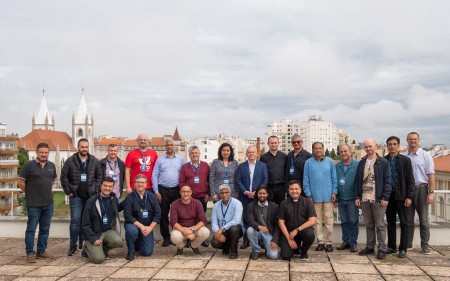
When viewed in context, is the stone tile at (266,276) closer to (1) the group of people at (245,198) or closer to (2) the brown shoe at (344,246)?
(1) the group of people at (245,198)

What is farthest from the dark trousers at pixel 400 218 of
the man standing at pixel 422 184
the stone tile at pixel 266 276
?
the stone tile at pixel 266 276

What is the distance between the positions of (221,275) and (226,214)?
4.42 feet

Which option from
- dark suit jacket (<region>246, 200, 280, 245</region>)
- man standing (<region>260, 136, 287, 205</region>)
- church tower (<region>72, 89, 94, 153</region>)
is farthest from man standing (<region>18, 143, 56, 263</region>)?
church tower (<region>72, 89, 94, 153</region>)

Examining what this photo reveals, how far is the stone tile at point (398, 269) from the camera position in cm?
570

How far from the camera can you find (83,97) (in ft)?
392

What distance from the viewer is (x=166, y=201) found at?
7.61 meters

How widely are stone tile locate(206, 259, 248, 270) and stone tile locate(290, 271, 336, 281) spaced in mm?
745

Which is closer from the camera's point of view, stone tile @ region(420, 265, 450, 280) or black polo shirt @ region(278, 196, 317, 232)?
stone tile @ region(420, 265, 450, 280)

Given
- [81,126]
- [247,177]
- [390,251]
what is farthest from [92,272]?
[81,126]

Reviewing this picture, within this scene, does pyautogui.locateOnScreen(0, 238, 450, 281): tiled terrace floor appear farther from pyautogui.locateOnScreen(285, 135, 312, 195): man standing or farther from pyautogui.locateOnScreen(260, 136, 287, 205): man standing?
pyautogui.locateOnScreen(285, 135, 312, 195): man standing

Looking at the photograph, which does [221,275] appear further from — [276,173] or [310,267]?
[276,173]

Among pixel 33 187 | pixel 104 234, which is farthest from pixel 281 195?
pixel 33 187

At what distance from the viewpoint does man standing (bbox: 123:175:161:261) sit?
682 cm

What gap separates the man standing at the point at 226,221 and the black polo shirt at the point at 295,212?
65 centimetres
